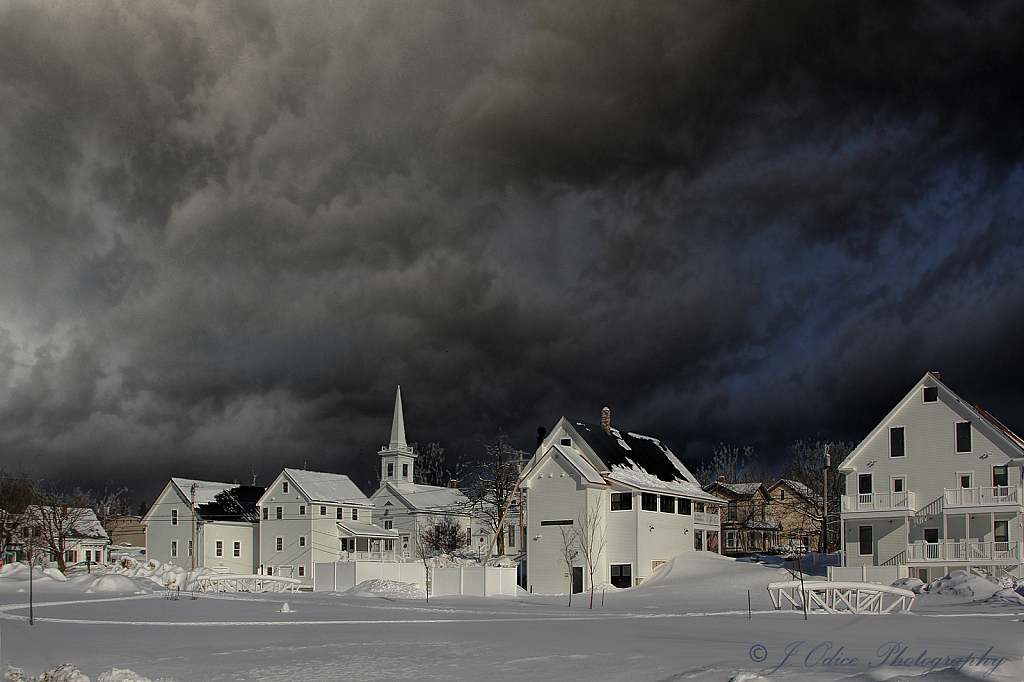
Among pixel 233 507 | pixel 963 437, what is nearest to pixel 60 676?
pixel 963 437

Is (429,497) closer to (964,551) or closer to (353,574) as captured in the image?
(353,574)

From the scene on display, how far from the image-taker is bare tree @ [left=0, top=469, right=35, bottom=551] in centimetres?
7850

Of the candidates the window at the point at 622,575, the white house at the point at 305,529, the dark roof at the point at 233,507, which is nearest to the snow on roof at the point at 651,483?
the window at the point at 622,575

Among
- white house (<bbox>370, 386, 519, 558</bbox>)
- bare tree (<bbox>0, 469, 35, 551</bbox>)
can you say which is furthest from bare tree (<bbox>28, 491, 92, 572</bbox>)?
white house (<bbox>370, 386, 519, 558</bbox>)

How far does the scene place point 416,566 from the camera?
56562mm

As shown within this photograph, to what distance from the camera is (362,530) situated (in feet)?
259

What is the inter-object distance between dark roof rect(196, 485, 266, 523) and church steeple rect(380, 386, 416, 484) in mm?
15665

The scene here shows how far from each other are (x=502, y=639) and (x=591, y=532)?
108ft

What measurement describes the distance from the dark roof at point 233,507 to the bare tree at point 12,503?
15.4 meters

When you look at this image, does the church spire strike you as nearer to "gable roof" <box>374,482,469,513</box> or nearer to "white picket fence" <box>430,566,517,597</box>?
"gable roof" <box>374,482,469,513</box>

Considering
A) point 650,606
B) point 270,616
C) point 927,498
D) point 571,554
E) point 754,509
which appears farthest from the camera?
point 754,509

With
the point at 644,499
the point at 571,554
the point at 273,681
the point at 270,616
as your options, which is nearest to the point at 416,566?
the point at 571,554

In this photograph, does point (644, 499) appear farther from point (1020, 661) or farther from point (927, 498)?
point (1020, 661)

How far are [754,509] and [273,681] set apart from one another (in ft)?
308
